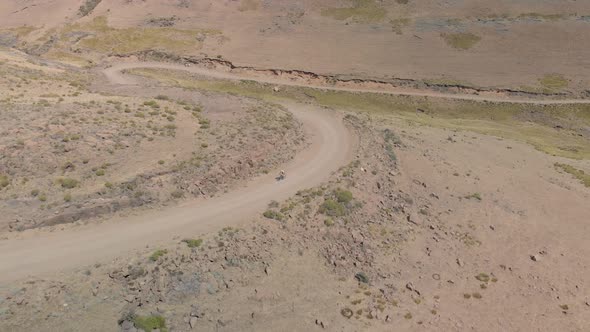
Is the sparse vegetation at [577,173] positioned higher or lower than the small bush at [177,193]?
lower

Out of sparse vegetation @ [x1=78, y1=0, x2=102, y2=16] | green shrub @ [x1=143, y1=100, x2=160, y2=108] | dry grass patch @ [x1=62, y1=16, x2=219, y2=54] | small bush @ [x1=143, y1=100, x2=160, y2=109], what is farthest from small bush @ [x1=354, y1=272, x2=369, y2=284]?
sparse vegetation @ [x1=78, y1=0, x2=102, y2=16]

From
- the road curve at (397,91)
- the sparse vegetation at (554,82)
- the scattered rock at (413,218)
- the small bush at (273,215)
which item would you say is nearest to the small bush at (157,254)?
the small bush at (273,215)

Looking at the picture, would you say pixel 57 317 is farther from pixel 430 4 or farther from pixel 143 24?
pixel 430 4

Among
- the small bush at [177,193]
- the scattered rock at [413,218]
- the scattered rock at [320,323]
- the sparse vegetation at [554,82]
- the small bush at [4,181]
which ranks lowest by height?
the scattered rock at [320,323]

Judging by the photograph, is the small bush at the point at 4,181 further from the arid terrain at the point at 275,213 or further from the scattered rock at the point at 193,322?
the scattered rock at the point at 193,322

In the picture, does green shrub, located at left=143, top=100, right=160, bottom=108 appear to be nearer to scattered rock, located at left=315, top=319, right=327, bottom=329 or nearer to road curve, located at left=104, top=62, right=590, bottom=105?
road curve, located at left=104, top=62, right=590, bottom=105

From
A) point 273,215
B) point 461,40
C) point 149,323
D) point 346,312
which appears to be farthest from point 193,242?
point 461,40
